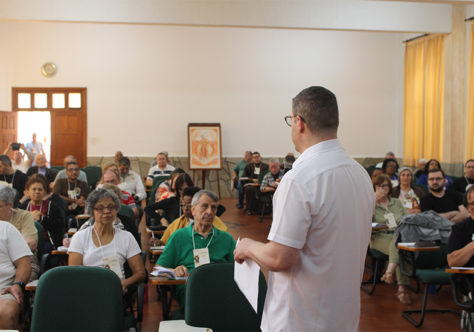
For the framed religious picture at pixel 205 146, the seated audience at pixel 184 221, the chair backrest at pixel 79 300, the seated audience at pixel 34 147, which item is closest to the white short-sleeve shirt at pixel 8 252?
the chair backrest at pixel 79 300

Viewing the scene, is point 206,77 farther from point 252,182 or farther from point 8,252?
point 8,252

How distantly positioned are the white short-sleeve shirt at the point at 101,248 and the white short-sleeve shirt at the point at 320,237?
2.09 metres

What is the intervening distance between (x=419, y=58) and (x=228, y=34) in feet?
17.5

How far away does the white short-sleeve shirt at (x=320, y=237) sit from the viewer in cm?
150

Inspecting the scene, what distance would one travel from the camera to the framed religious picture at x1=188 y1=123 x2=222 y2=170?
13.6m

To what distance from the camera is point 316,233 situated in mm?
1532

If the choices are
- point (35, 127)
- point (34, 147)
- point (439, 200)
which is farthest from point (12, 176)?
point (35, 127)

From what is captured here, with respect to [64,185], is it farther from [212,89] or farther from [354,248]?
[212,89]

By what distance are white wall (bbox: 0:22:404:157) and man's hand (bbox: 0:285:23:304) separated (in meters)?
10.8

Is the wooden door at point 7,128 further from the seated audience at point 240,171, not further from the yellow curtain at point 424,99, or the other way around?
the yellow curtain at point 424,99

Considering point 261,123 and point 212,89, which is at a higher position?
point 212,89

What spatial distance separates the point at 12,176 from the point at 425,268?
20.9 ft

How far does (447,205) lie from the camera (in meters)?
6.05

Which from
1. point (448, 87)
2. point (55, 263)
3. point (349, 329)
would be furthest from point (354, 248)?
point (448, 87)
